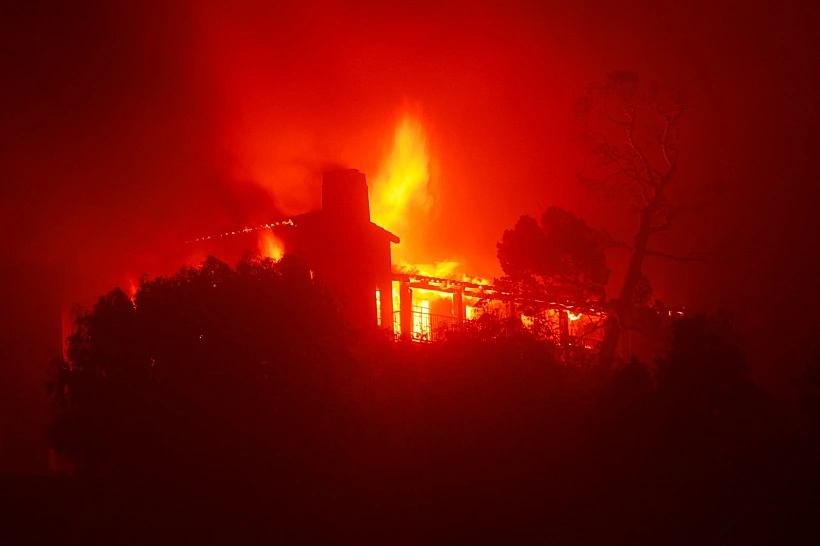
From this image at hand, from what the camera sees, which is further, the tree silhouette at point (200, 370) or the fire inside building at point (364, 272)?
the fire inside building at point (364, 272)

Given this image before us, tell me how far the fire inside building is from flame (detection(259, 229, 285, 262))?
41 millimetres

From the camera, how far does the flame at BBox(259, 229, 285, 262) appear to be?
33125mm

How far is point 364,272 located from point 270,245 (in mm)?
4972

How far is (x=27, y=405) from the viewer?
3684cm

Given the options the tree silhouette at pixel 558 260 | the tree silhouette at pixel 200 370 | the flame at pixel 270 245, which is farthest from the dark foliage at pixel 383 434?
the flame at pixel 270 245

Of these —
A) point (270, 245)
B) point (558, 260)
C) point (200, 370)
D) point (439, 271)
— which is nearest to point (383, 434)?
point (200, 370)

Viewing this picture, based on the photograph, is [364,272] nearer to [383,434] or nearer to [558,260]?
[558,260]

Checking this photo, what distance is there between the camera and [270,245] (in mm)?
33656

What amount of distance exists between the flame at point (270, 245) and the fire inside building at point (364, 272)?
4 centimetres

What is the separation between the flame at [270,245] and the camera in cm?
3312

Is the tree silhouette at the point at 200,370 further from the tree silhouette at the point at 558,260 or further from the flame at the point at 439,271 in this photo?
the flame at the point at 439,271

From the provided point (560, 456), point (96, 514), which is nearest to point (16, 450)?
point (96, 514)

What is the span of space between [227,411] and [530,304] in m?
13.9

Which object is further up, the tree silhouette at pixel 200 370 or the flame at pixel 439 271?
the flame at pixel 439 271
